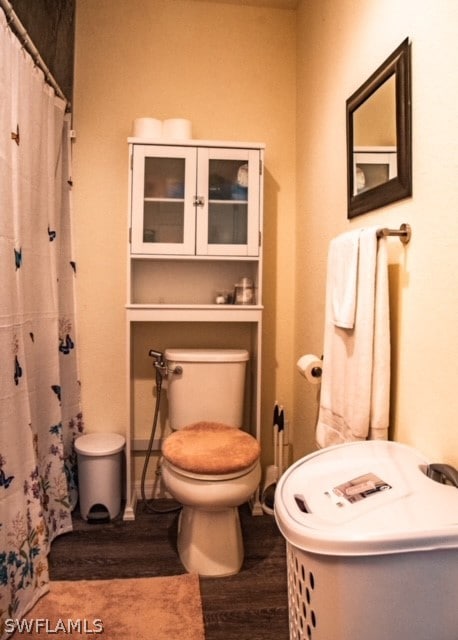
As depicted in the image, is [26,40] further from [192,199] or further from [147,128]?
[192,199]

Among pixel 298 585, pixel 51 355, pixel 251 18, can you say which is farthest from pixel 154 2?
pixel 298 585

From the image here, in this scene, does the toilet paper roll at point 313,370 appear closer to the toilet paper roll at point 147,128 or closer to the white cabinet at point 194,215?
the white cabinet at point 194,215

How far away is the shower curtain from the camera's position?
133 centimetres

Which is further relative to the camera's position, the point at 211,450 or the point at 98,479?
the point at 98,479

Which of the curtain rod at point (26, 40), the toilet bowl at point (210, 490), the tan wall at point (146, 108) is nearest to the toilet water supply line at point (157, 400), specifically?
the tan wall at point (146, 108)

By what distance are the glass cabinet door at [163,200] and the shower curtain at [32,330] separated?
0.38m

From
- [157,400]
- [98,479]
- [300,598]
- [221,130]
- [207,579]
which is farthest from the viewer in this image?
[221,130]

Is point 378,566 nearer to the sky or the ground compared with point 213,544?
nearer to the sky

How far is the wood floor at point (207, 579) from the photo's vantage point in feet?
4.58

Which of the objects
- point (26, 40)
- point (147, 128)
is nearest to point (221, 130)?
point (147, 128)

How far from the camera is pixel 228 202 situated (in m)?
2.06

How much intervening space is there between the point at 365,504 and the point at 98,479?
155cm

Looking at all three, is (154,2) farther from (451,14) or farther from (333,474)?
(333,474)

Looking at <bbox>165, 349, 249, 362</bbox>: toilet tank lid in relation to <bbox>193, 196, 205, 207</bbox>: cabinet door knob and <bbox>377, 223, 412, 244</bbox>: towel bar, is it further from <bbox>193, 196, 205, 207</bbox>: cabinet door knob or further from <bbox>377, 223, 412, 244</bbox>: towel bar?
<bbox>377, 223, 412, 244</bbox>: towel bar
